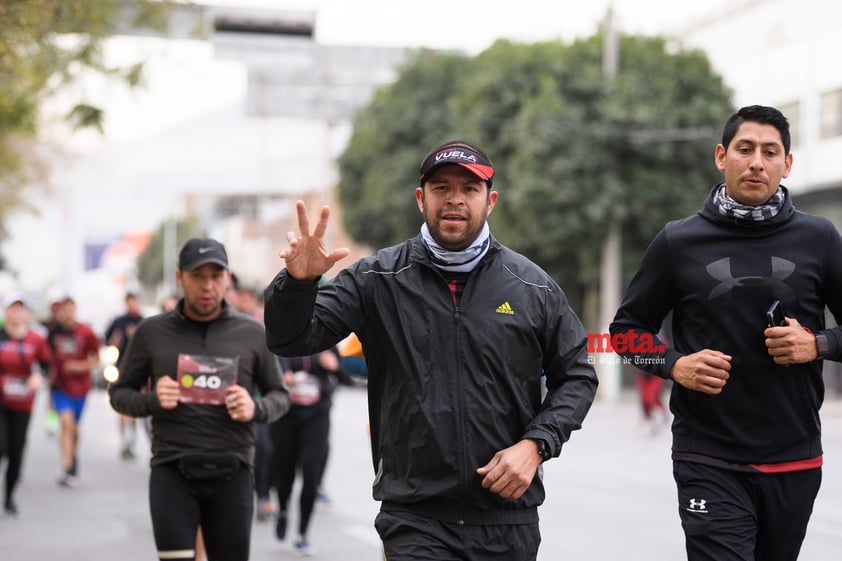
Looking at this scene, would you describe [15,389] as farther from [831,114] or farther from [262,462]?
[831,114]

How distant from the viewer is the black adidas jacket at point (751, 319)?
4.57 m

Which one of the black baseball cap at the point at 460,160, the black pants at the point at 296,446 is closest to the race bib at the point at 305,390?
the black pants at the point at 296,446

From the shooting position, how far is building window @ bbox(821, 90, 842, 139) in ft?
90.9

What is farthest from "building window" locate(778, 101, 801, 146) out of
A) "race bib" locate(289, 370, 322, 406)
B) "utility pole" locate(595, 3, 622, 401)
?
"race bib" locate(289, 370, 322, 406)

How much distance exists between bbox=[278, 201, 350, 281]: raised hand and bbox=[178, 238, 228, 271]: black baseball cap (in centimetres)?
241

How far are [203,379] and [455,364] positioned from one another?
2488 mm

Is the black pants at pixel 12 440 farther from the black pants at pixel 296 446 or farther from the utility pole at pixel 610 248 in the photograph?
the utility pole at pixel 610 248

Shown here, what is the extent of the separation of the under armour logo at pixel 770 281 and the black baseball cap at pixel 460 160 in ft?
3.50

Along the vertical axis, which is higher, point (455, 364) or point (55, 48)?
point (55, 48)

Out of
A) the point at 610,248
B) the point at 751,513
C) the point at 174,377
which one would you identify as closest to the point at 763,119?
the point at 751,513

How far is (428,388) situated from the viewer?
4133mm

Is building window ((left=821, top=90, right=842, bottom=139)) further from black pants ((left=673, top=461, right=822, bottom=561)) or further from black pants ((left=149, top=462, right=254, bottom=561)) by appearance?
black pants ((left=673, top=461, right=822, bottom=561))

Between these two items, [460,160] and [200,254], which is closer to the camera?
[460,160]

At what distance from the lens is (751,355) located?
4598 mm
